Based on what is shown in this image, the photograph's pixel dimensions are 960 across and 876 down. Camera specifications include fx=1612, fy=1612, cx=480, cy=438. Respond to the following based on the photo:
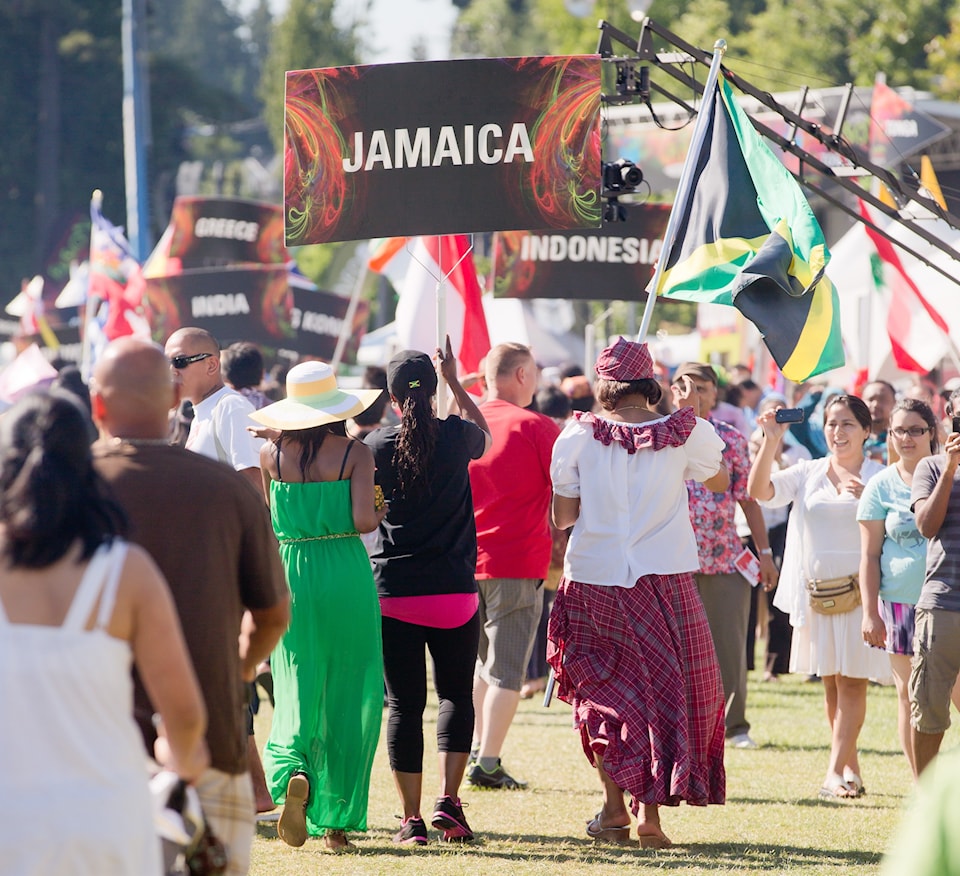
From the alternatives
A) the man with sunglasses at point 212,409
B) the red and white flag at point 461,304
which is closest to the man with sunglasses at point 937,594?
the man with sunglasses at point 212,409

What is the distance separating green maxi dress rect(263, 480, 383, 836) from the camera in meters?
6.51

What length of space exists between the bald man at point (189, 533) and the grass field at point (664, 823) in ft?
8.17

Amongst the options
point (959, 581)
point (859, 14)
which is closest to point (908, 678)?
point (959, 581)

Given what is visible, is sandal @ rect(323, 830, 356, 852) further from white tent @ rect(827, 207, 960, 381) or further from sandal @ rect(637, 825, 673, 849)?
white tent @ rect(827, 207, 960, 381)

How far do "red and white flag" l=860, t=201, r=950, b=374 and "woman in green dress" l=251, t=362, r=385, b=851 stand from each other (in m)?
8.01

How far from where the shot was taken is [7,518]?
3223 mm

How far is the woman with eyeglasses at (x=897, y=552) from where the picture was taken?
280 inches

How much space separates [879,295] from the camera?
1554 cm

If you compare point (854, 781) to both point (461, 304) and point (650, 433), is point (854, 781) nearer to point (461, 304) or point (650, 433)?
point (650, 433)

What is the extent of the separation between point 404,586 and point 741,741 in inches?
126

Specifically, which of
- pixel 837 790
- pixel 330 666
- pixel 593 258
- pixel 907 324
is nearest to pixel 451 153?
pixel 330 666

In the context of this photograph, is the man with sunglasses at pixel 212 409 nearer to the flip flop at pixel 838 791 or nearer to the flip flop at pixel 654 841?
the flip flop at pixel 654 841

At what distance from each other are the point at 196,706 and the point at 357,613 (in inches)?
123

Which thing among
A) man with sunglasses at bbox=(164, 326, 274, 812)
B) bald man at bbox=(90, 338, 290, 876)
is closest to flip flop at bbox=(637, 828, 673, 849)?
man with sunglasses at bbox=(164, 326, 274, 812)
